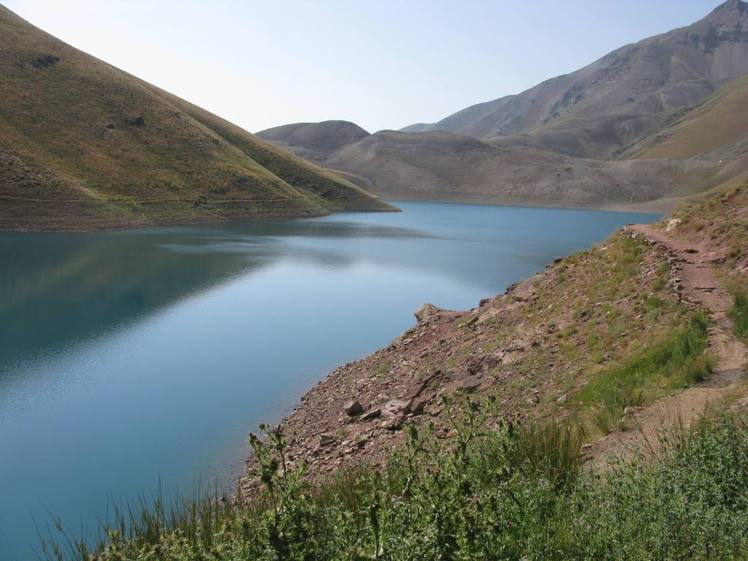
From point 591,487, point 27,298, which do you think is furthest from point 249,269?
point 591,487

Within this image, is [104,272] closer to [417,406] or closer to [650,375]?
[417,406]

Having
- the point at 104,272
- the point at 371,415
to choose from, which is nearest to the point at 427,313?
the point at 371,415

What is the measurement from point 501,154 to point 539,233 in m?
119

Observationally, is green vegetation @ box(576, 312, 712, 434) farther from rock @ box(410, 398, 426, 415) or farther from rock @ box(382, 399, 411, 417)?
rock @ box(382, 399, 411, 417)

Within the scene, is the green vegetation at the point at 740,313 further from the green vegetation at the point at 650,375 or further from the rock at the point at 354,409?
the rock at the point at 354,409

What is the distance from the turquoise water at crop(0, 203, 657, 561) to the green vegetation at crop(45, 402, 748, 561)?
9.55m

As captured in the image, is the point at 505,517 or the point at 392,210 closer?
the point at 505,517

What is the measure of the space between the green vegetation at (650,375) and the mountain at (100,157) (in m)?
64.2

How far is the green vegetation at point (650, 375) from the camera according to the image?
921cm

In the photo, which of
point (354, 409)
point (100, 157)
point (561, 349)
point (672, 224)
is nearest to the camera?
point (561, 349)

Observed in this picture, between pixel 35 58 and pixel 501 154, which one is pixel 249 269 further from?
pixel 501 154

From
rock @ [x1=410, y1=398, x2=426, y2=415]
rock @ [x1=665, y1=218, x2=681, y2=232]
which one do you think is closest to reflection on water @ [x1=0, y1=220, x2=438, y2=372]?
rock @ [x1=410, y1=398, x2=426, y2=415]

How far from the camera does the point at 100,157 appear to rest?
79562 mm

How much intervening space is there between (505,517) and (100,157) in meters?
86.7
